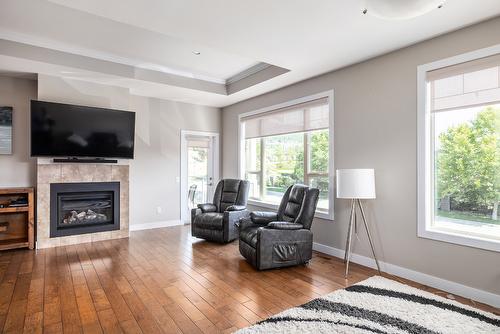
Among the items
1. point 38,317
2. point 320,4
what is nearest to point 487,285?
point 320,4

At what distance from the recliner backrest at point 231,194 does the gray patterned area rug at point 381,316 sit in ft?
8.78

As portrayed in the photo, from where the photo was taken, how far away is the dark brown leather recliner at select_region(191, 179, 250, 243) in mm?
4629

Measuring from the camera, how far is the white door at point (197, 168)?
244 inches

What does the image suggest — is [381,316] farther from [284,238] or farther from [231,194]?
[231,194]

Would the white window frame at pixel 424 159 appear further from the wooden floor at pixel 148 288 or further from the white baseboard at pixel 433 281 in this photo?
the wooden floor at pixel 148 288

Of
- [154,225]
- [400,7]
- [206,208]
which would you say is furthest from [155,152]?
[400,7]

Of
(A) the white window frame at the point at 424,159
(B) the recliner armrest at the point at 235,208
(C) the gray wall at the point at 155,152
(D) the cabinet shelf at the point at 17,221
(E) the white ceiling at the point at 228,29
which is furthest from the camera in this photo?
(C) the gray wall at the point at 155,152

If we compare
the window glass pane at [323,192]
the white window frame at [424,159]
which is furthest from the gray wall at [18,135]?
the white window frame at [424,159]

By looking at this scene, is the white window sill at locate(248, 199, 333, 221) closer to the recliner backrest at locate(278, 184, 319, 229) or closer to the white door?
the recliner backrest at locate(278, 184, 319, 229)

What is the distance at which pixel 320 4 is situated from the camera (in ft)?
8.27

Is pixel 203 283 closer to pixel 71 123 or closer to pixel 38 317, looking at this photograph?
pixel 38 317

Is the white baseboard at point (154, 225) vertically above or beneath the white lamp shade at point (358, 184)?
beneath

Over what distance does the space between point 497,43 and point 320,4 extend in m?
1.73

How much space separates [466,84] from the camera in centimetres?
287
